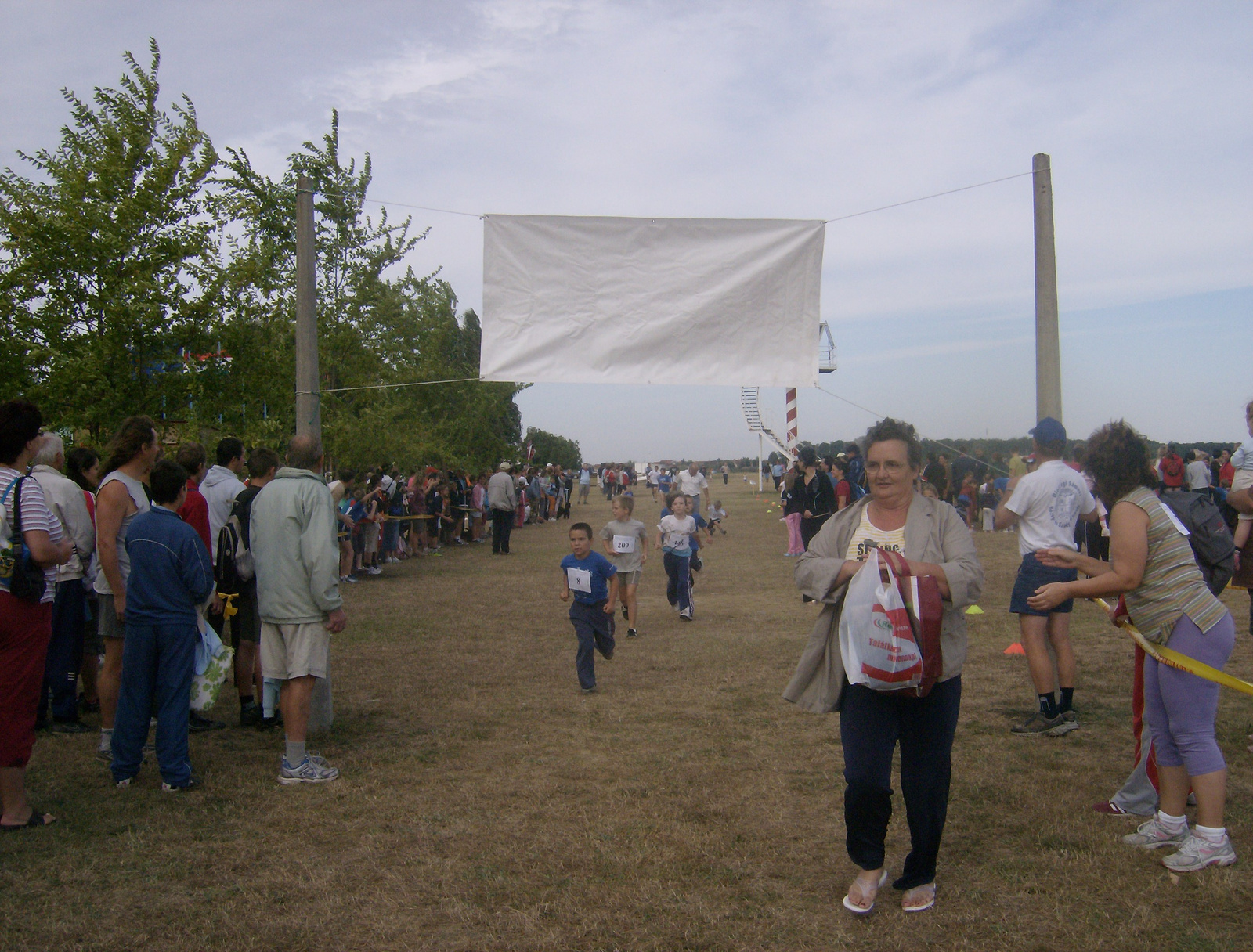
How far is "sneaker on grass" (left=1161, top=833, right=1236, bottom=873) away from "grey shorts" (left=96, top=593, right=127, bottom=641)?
5.63 m

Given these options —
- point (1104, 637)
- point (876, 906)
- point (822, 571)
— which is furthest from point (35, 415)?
point (1104, 637)

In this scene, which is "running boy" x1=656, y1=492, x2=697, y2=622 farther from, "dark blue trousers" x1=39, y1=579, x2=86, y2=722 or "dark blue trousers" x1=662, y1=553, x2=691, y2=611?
"dark blue trousers" x1=39, y1=579, x2=86, y2=722

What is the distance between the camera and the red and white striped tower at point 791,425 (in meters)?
31.6

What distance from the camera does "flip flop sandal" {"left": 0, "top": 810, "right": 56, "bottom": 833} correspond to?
183 inches

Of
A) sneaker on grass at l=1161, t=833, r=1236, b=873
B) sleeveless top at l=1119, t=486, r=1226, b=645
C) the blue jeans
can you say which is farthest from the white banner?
sneaker on grass at l=1161, t=833, r=1236, b=873

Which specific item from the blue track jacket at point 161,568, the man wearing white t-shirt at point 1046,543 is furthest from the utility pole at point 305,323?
the man wearing white t-shirt at point 1046,543

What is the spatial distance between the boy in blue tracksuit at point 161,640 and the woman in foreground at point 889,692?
3365 millimetres

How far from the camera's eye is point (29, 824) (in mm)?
4719

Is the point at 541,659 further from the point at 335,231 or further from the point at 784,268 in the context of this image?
the point at 335,231

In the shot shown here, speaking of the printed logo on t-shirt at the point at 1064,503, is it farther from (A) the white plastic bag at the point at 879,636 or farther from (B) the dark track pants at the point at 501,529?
(B) the dark track pants at the point at 501,529

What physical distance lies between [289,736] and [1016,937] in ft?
12.5

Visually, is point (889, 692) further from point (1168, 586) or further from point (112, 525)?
point (112, 525)

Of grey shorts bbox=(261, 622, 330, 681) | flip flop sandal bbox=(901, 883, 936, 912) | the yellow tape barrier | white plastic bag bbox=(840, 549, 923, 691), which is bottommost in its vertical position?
flip flop sandal bbox=(901, 883, 936, 912)

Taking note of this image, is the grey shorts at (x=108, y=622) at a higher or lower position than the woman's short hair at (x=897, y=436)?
lower
